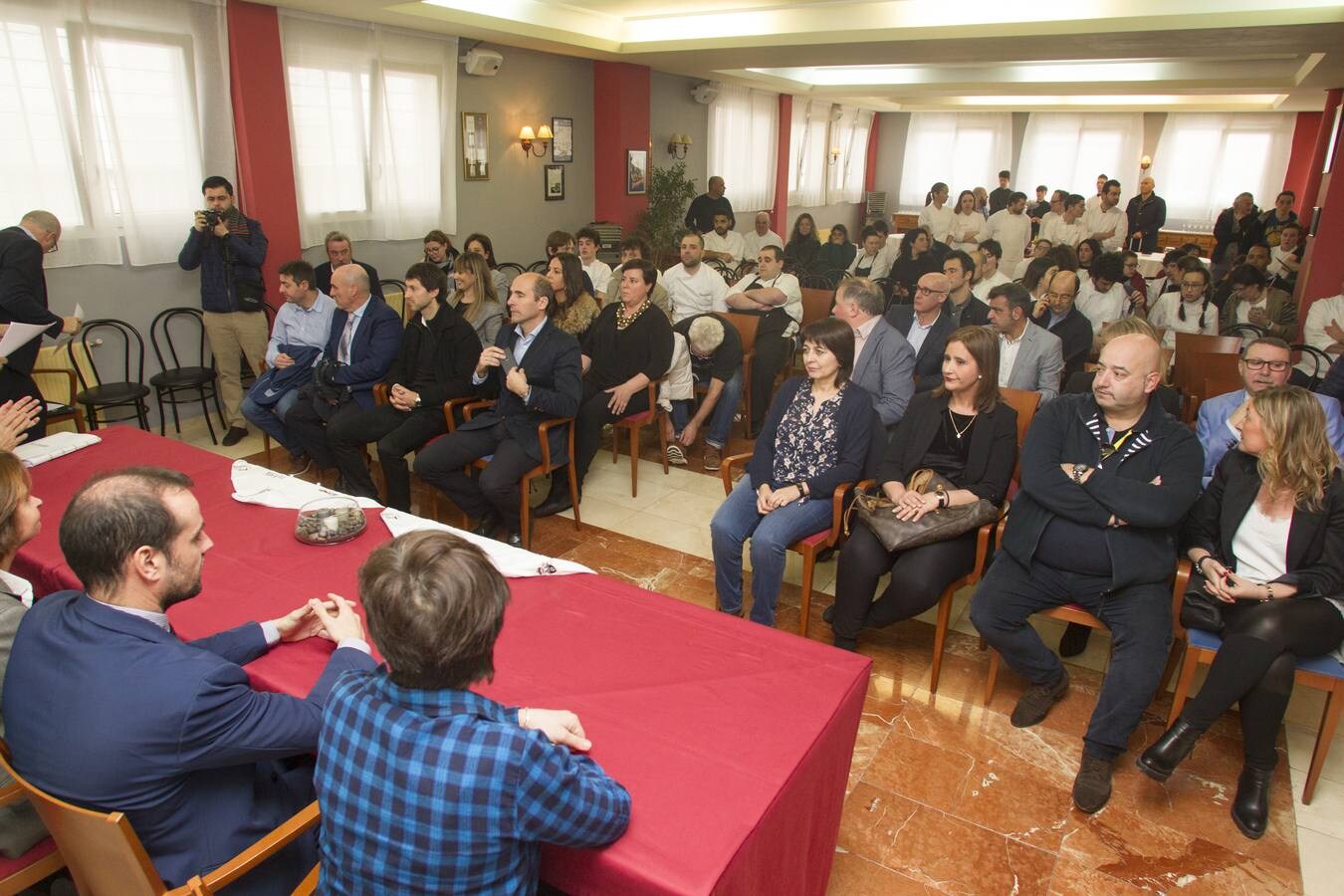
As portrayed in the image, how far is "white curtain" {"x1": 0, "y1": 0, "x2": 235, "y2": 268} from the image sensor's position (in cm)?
469

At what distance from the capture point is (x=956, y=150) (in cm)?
1598

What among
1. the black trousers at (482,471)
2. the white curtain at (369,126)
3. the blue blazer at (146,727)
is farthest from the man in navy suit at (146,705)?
the white curtain at (369,126)

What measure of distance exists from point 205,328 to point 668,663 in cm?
499

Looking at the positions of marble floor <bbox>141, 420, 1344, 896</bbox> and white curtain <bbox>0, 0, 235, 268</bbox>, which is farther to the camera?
white curtain <bbox>0, 0, 235, 268</bbox>

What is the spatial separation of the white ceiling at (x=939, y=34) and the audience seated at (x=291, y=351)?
2206 mm

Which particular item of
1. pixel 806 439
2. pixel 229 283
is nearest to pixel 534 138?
pixel 229 283

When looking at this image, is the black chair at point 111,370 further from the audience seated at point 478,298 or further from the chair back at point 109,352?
the audience seated at point 478,298

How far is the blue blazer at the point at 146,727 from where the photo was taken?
1.38 m

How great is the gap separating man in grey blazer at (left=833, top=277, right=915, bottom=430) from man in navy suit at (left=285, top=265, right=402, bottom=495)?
239 cm

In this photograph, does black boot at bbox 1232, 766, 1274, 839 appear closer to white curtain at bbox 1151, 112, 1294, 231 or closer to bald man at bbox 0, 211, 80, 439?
bald man at bbox 0, 211, 80, 439

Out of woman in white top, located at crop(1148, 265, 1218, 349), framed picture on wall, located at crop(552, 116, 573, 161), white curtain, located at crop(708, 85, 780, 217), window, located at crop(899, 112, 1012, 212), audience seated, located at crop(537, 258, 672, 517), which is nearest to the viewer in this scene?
audience seated, located at crop(537, 258, 672, 517)

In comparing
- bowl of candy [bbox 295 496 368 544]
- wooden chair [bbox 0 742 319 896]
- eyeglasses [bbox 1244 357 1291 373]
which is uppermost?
A: eyeglasses [bbox 1244 357 1291 373]

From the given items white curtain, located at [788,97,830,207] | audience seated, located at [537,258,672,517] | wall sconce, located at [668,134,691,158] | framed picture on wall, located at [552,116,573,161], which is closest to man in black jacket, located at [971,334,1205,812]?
audience seated, located at [537,258,672,517]

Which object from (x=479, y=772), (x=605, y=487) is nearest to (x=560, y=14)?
(x=605, y=487)
